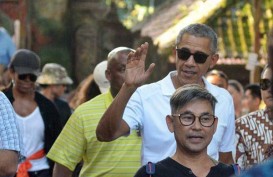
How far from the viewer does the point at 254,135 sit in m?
9.15

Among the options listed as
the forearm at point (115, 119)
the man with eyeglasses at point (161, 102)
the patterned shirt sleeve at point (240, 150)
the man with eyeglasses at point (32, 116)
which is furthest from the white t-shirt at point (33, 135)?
the forearm at point (115, 119)

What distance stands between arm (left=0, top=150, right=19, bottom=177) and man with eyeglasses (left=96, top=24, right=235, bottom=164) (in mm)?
643

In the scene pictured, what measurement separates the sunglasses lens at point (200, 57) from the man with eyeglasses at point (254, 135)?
1.30m

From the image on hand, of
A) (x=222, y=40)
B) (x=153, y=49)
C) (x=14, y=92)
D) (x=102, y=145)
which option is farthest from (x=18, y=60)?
(x=222, y=40)

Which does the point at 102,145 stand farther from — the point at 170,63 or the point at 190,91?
the point at 170,63

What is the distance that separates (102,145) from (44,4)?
968 inches

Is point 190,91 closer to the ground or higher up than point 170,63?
higher up

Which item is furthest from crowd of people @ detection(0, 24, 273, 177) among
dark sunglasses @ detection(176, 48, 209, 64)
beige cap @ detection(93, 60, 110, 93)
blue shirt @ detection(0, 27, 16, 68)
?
blue shirt @ detection(0, 27, 16, 68)

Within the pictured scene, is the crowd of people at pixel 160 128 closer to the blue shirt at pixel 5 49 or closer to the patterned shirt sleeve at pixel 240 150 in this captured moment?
the patterned shirt sleeve at pixel 240 150

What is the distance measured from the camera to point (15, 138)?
6.86 m

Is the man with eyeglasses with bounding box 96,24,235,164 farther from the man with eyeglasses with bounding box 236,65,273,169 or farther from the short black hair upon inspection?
the short black hair

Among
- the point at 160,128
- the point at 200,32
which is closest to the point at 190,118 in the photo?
the point at 160,128

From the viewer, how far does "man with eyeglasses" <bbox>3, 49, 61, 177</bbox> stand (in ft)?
36.3

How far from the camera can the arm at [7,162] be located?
682 cm
